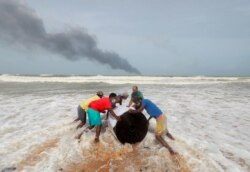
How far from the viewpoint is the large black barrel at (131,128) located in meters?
8.84

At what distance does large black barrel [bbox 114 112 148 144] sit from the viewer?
29.0 feet

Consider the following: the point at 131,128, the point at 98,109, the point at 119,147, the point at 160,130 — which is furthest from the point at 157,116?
the point at 98,109

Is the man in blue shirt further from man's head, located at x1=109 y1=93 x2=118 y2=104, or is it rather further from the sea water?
man's head, located at x1=109 y1=93 x2=118 y2=104

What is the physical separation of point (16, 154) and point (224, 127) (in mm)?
6910

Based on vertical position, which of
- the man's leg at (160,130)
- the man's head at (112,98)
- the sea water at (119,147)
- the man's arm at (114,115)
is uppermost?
the man's head at (112,98)

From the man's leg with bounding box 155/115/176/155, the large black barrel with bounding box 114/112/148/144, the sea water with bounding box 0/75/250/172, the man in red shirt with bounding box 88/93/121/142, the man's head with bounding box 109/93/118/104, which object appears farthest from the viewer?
the man's head with bounding box 109/93/118/104

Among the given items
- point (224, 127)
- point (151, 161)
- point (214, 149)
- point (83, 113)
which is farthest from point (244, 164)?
point (83, 113)

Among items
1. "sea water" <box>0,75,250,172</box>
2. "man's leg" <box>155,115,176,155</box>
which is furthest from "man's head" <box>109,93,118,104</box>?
"man's leg" <box>155,115,176,155</box>

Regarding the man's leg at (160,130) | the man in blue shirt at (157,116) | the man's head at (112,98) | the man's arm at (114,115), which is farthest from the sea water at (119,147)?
the man's head at (112,98)

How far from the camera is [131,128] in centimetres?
888

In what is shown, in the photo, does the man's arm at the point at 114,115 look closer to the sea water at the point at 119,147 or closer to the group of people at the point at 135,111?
the group of people at the point at 135,111

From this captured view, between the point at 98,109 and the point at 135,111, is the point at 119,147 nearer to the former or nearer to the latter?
the point at 135,111

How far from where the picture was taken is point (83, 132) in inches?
379

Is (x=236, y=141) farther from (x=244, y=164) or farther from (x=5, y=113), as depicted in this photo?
(x=5, y=113)
